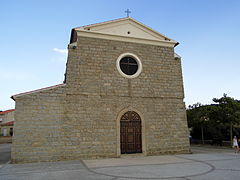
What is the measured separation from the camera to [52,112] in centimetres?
924

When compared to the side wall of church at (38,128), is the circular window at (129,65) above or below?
above

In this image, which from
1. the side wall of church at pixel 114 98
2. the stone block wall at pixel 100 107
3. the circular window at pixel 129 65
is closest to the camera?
the stone block wall at pixel 100 107

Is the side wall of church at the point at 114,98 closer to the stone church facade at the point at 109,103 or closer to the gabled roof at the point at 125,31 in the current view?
the stone church facade at the point at 109,103

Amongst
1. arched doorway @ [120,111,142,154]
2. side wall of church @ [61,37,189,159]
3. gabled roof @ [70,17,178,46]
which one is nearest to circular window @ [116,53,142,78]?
side wall of church @ [61,37,189,159]

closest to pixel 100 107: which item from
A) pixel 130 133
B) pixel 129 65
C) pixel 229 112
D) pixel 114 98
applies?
pixel 114 98

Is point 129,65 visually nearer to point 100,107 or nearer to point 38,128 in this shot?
point 100,107

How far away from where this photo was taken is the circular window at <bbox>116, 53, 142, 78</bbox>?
36.0ft

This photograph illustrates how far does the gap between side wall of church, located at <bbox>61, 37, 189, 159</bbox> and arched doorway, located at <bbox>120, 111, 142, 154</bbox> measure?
371 millimetres

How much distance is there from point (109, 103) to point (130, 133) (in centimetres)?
201

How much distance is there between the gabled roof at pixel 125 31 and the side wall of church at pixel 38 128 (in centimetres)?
406

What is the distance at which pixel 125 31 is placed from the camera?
11555 mm

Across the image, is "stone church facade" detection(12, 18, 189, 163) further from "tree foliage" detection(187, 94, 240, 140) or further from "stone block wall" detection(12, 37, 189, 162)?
"tree foliage" detection(187, 94, 240, 140)

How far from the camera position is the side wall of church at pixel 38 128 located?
8.60 metres

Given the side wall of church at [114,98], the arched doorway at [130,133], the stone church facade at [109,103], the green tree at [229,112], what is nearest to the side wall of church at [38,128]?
the stone church facade at [109,103]
